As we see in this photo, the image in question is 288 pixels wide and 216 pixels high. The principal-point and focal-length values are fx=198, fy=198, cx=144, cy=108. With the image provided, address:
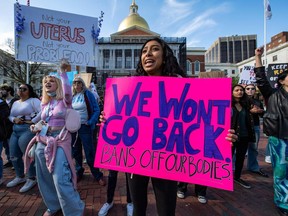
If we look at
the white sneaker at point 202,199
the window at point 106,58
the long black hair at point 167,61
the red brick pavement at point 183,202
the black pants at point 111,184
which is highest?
the window at point 106,58

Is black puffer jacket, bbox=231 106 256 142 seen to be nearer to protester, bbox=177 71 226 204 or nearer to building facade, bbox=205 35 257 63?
protester, bbox=177 71 226 204

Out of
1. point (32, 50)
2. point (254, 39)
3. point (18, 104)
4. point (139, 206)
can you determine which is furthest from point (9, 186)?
point (254, 39)

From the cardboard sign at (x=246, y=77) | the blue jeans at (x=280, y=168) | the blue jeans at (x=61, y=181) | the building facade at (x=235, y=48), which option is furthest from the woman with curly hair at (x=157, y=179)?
the building facade at (x=235, y=48)

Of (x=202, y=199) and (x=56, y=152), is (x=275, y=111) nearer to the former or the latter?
(x=202, y=199)

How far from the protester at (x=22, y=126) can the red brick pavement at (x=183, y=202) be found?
0.72 feet

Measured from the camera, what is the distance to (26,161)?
2529mm

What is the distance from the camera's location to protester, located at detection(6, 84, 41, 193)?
3.42m

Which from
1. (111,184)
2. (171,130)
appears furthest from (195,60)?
(171,130)

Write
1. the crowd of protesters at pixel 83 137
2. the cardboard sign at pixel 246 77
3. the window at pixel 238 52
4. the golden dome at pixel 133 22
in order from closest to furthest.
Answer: the crowd of protesters at pixel 83 137, the cardboard sign at pixel 246 77, the golden dome at pixel 133 22, the window at pixel 238 52

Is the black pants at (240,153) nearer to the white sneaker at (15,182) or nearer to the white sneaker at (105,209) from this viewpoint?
the white sneaker at (105,209)

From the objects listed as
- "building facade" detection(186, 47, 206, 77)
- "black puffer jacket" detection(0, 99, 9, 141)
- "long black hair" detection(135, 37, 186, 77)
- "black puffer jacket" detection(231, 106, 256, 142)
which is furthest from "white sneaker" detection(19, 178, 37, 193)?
"building facade" detection(186, 47, 206, 77)

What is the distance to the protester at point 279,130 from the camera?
2572 millimetres

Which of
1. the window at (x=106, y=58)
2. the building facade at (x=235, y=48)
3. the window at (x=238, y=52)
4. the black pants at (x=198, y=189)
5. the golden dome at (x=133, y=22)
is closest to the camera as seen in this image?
the black pants at (x=198, y=189)

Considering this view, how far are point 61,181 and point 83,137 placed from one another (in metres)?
1.38
